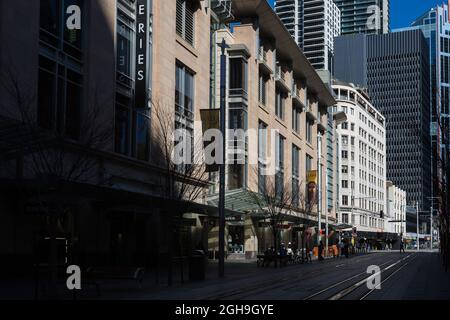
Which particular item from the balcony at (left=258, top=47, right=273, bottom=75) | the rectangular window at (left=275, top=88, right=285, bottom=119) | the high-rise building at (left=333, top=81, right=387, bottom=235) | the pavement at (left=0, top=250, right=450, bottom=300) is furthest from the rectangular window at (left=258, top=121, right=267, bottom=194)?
the high-rise building at (left=333, top=81, right=387, bottom=235)

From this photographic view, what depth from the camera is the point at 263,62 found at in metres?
58.0

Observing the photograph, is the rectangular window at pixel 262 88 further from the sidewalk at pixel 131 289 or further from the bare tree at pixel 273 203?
the sidewalk at pixel 131 289

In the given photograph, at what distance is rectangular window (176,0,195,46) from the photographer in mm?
41219

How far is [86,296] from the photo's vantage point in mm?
18438

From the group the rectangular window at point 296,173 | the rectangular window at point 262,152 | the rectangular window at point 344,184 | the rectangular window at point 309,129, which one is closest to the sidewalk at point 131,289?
the rectangular window at point 262,152

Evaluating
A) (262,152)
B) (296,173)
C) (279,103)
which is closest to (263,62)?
(262,152)

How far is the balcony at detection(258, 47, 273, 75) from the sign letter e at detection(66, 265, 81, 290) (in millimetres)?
38882

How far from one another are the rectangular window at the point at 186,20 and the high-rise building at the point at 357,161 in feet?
315

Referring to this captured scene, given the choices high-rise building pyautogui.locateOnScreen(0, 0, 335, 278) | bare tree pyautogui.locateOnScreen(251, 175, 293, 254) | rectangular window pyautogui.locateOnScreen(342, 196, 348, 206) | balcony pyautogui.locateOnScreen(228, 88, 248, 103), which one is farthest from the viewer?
rectangular window pyautogui.locateOnScreen(342, 196, 348, 206)

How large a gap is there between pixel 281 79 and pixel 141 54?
32257mm

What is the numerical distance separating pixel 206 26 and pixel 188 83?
493cm

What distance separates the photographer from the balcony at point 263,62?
189 ft

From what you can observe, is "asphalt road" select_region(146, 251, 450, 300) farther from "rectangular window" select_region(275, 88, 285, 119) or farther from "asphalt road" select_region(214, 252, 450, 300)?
"rectangular window" select_region(275, 88, 285, 119)

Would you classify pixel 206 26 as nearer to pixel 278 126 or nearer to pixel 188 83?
pixel 188 83
